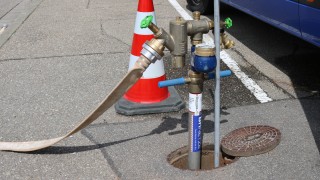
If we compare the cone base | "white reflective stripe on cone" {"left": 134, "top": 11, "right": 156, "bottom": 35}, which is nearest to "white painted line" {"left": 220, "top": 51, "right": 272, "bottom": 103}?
the cone base

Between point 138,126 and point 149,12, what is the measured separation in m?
1.06

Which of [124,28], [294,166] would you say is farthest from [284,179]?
[124,28]

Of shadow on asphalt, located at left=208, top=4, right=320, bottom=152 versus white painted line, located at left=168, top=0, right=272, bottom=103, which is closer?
shadow on asphalt, located at left=208, top=4, right=320, bottom=152

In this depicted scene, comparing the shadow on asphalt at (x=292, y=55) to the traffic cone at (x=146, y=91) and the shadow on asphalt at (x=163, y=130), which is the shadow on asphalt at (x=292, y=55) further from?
the traffic cone at (x=146, y=91)

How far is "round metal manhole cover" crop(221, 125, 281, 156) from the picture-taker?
3.19 m

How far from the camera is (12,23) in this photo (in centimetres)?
759

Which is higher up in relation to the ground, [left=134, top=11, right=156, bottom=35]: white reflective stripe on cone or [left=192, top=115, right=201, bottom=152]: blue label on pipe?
[left=134, top=11, right=156, bottom=35]: white reflective stripe on cone

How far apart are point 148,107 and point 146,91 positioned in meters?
0.16

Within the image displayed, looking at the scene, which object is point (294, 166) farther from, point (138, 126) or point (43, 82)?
point (43, 82)

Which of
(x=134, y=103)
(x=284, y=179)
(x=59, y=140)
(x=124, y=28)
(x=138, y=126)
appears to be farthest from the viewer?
(x=124, y=28)

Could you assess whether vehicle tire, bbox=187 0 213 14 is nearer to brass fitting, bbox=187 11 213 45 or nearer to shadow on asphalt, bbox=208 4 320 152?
shadow on asphalt, bbox=208 4 320 152

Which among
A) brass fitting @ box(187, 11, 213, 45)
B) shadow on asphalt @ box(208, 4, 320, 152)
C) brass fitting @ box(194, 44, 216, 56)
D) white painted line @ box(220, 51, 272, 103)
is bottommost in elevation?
shadow on asphalt @ box(208, 4, 320, 152)

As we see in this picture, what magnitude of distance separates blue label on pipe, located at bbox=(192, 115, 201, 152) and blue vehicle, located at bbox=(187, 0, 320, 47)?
1783 mm

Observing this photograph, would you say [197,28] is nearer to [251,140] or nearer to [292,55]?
[251,140]
